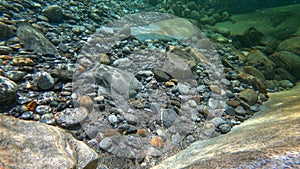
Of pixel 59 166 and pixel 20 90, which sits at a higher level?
pixel 59 166

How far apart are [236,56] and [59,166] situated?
16.1 feet

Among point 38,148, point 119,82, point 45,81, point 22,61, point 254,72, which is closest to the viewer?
point 38,148

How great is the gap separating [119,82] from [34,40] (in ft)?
5.27

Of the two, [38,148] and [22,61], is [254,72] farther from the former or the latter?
[22,61]

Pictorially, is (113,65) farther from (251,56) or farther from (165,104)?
(251,56)

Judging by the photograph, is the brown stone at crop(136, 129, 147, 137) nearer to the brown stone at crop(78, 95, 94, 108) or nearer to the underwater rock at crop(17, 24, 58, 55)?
the brown stone at crop(78, 95, 94, 108)

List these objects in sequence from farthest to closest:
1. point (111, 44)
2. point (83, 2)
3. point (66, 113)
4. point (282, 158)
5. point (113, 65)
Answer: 1. point (83, 2)
2. point (111, 44)
3. point (113, 65)
4. point (66, 113)
5. point (282, 158)

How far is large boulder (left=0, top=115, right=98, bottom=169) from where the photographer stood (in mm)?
1250

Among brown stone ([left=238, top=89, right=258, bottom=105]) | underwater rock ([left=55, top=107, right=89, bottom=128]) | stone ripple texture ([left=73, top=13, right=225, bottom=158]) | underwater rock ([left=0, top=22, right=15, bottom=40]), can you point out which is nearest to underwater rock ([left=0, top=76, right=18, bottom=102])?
underwater rock ([left=55, top=107, right=89, bottom=128])

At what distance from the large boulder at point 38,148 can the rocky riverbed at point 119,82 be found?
42cm

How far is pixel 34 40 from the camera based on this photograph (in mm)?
3045

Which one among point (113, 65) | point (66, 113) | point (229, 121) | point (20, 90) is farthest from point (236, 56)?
point (20, 90)

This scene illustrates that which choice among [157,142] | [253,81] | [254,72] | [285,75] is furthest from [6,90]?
[285,75]

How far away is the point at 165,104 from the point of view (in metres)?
2.97
